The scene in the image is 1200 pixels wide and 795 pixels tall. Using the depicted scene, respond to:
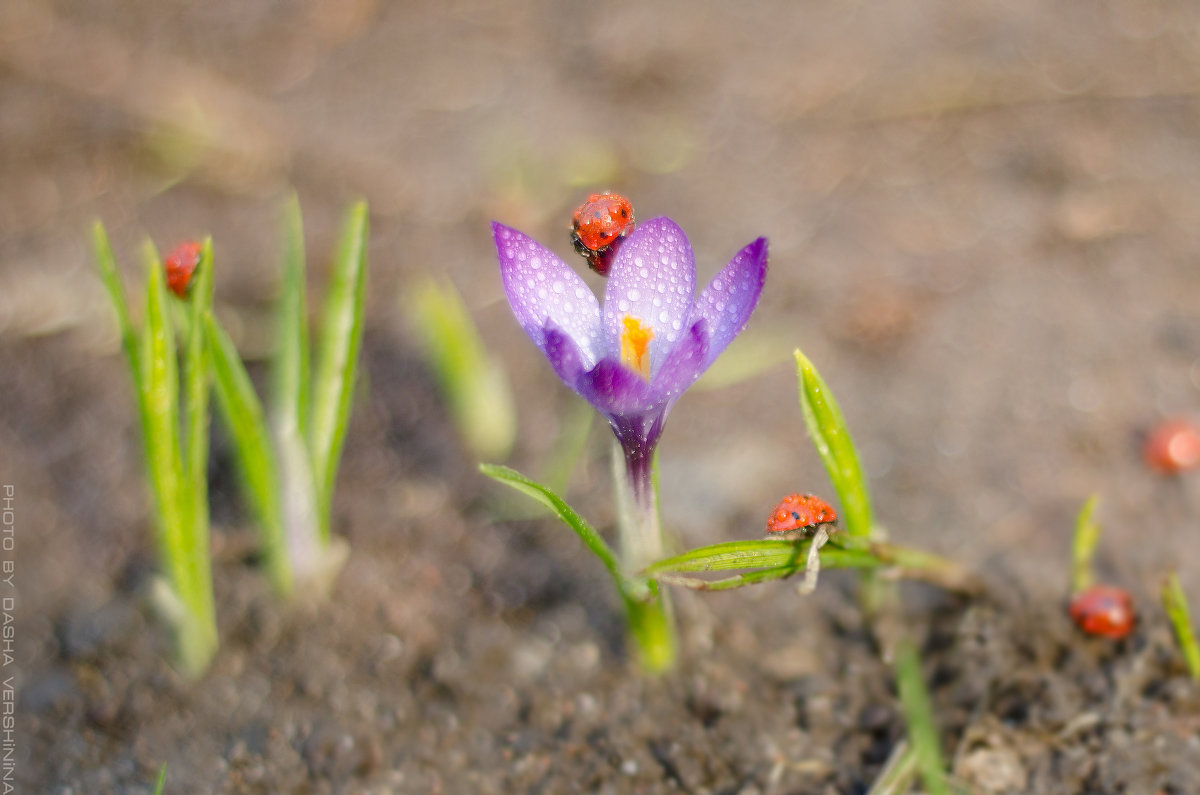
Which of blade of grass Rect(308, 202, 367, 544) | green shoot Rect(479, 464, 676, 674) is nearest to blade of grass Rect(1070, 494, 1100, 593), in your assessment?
green shoot Rect(479, 464, 676, 674)

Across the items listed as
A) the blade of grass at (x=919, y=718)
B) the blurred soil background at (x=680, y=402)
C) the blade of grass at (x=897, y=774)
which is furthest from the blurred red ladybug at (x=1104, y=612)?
the blade of grass at (x=897, y=774)

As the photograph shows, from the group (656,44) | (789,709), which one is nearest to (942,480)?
(789,709)

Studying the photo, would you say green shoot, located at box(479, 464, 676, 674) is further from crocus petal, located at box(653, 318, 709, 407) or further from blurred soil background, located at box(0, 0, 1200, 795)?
crocus petal, located at box(653, 318, 709, 407)

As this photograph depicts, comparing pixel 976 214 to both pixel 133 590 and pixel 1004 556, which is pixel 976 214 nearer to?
pixel 1004 556

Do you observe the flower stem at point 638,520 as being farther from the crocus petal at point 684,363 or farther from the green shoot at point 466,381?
the green shoot at point 466,381

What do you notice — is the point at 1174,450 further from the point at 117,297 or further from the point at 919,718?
the point at 117,297

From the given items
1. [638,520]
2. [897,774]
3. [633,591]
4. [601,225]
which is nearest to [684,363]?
[601,225]
